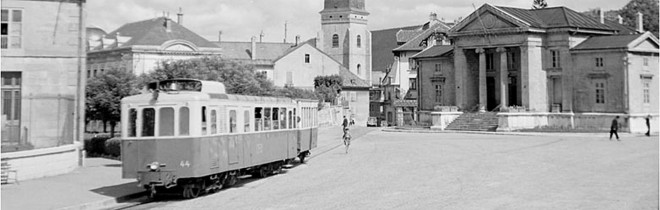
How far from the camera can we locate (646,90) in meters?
49.7

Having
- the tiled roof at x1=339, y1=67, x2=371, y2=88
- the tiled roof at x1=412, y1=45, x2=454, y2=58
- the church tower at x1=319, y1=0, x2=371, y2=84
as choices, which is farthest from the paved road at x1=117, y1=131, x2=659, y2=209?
the church tower at x1=319, y1=0, x2=371, y2=84

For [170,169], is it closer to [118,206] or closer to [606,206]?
[118,206]

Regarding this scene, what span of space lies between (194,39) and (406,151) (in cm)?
4239

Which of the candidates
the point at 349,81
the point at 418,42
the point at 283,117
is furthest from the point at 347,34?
the point at 283,117

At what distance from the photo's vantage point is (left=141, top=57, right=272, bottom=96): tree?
31906 millimetres

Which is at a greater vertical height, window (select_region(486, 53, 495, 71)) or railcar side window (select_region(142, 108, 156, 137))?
window (select_region(486, 53, 495, 71))

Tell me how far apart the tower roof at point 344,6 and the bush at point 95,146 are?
296 ft

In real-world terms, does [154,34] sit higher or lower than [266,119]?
higher

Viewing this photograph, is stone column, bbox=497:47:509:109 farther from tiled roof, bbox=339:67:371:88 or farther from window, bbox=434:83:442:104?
tiled roof, bbox=339:67:371:88

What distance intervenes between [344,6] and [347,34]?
4819mm

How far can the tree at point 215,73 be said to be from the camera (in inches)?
1256

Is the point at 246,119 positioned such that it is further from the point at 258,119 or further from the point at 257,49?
the point at 257,49

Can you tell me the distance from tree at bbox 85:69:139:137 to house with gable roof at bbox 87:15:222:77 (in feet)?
Answer: 100

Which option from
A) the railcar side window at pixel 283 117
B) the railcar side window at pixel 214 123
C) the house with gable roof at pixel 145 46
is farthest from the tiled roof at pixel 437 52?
the railcar side window at pixel 214 123
